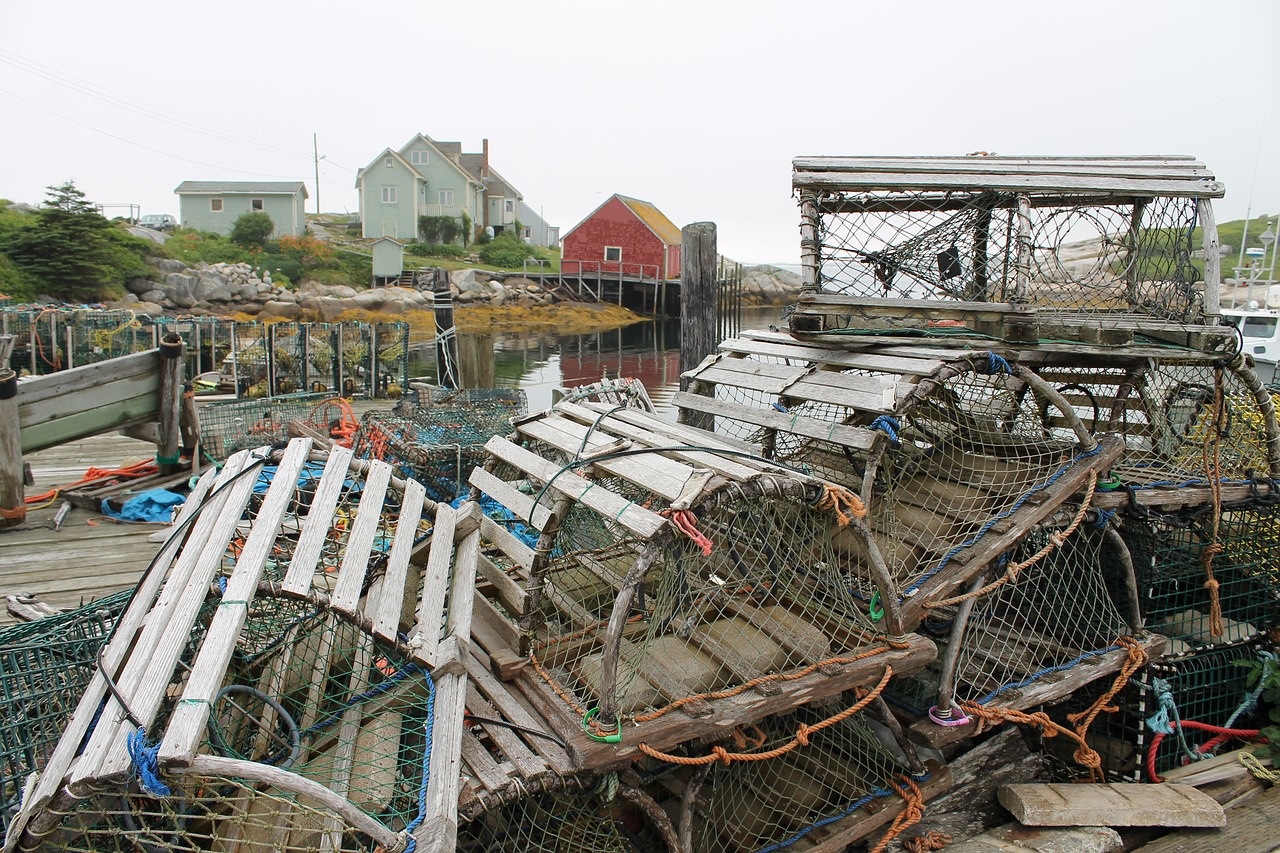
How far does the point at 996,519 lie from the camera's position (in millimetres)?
3367

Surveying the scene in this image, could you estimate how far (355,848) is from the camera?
2.17 metres

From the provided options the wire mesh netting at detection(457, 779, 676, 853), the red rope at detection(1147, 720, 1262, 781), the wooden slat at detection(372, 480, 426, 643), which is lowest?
the red rope at detection(1147, 720, 1262, 781)

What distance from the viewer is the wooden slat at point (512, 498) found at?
299cm

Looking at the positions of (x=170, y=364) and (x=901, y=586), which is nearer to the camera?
(x=901, y=586)

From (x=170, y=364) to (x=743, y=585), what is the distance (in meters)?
4.61

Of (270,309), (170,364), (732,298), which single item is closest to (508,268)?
(270,309)

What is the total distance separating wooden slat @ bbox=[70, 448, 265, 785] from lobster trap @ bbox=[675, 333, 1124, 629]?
2114 millimetres

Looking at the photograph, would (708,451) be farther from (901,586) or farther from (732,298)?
(732,298)

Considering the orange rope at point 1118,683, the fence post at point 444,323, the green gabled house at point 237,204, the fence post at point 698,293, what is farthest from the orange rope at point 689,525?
the green gabled house at point 237,204

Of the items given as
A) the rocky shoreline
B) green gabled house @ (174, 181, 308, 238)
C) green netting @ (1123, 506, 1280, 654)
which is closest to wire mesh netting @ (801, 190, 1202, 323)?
green netting @ (1123, 506, 1280, 654)

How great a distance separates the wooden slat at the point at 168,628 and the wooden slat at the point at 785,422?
6.68 ft

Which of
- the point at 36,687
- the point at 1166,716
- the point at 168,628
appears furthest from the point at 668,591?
the point at 1166,716

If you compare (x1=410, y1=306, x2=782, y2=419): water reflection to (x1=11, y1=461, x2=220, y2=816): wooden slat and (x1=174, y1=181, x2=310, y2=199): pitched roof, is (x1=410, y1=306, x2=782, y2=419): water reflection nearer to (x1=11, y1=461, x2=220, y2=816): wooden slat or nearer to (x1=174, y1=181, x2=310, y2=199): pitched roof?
(x1=11, y1=461, x2=220, y2=816): wooden slat

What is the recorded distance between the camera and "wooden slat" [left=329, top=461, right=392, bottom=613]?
7.97 feet
